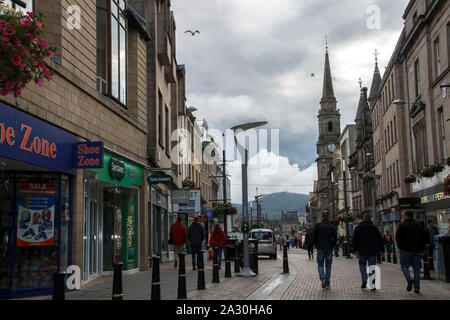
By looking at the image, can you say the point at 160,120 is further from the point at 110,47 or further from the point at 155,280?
the point at 155,280

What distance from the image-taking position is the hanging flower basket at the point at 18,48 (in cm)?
684

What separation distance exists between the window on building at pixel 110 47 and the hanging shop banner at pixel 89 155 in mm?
3579

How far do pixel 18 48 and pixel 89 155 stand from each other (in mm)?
7541

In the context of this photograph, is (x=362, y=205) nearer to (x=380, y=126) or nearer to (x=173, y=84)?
(x=380, y=126)

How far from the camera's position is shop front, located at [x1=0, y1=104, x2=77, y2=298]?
12320 mm

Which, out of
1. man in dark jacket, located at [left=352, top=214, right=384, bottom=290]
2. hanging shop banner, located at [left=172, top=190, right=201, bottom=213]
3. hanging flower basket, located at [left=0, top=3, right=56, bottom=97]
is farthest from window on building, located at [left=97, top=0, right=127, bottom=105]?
hanging shop banner, located at [left=172, top=190, right=201, bottom=213]

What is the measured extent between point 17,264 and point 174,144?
21.2 meters

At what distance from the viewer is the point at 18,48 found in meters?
6.94

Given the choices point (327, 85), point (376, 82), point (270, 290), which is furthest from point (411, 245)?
point (327, 85)

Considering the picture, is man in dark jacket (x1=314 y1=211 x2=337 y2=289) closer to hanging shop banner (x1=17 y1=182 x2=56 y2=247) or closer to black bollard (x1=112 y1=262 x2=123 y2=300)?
hanging shop banner (x1=17 y1=182 x2=56 y2=247)

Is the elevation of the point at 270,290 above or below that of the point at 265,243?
below

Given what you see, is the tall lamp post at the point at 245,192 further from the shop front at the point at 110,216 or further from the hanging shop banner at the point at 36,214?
the hanging shop banner at the point at 36,214

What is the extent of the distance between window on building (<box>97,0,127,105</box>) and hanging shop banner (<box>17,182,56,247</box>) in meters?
5.03
